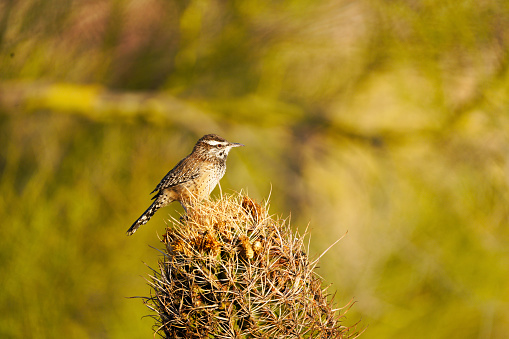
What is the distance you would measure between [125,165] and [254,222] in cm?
175

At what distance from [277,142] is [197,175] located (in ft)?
2.00

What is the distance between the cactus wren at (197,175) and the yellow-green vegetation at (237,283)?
0.99m

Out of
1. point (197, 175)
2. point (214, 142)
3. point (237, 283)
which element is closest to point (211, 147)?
point (214, 142)

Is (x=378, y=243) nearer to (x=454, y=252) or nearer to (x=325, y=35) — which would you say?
(x=454, y=252)

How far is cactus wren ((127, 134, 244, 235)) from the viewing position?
2.54m

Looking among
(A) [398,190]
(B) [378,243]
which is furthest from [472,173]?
(B) [378,243]

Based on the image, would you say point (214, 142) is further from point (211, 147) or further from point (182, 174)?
point (182, 174)

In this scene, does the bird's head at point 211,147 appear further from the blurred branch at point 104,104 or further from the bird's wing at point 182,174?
the blurred branch at point 104,104

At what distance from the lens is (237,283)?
4.75ft

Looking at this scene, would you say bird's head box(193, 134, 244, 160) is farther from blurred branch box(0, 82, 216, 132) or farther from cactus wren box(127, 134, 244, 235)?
blurred branch box(0, 82, 216, 132)

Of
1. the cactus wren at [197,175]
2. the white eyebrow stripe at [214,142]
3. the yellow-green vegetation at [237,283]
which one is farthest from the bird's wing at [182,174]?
the yellow-green vegetation at [237,283]

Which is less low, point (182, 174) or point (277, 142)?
point (277, 142)

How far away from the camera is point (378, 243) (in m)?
2.78

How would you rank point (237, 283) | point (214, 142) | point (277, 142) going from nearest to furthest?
point (237, 283) < point (214, 142) < point (277, 142)
